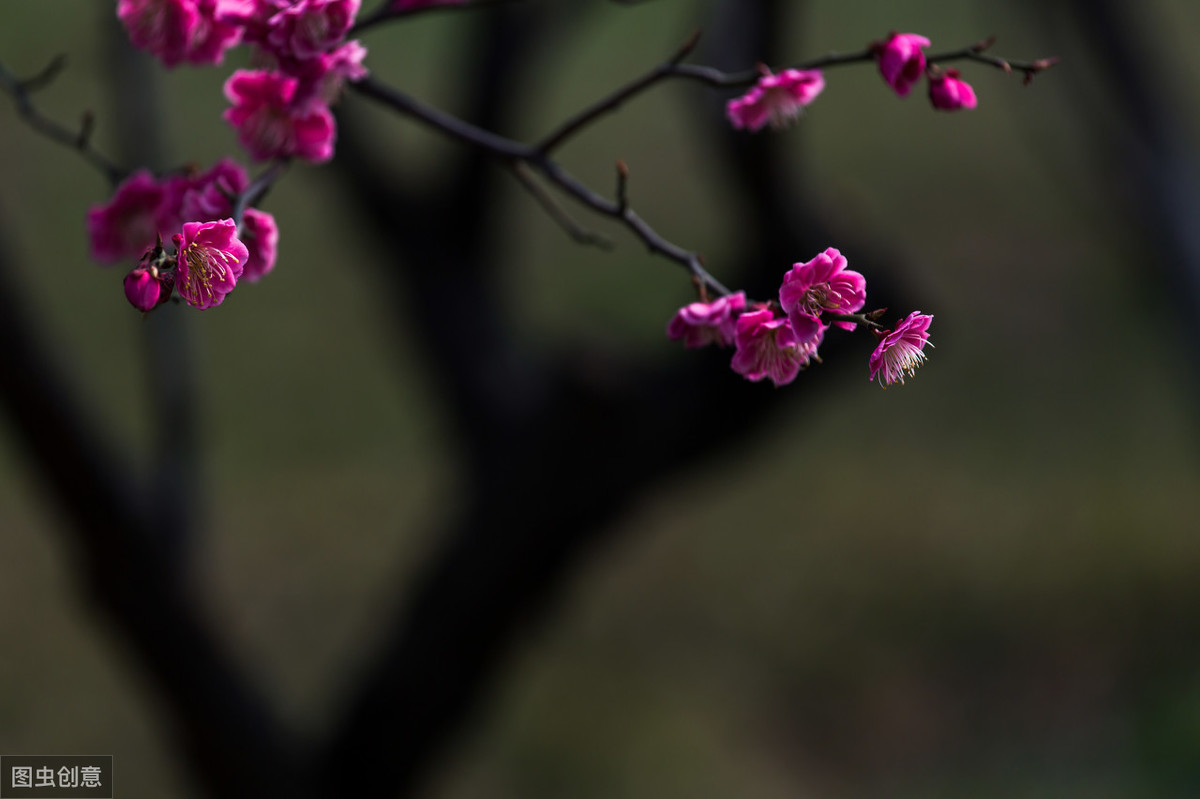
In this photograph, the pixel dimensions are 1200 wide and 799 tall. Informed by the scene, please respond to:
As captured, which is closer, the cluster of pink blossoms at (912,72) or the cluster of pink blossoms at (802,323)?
the cluster of pink blossoms at (802,323)

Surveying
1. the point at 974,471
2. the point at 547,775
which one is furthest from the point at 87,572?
the point at 974,471

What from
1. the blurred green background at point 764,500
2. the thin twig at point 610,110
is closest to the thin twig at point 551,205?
the thin twig at point 610,110

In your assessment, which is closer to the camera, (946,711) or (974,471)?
(946,711)

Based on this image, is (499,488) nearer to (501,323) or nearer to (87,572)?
(501,323)

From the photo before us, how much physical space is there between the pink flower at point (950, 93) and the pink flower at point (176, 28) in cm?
45

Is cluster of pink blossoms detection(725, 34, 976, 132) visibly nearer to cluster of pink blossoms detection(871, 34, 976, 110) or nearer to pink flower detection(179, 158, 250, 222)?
cluster of pink blossoms detection(871, 34, 976, 110)

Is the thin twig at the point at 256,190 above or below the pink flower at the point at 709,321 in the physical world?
above

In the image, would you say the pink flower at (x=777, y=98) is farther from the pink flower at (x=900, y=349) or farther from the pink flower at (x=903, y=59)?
the pink flower at (x=900, y=349)

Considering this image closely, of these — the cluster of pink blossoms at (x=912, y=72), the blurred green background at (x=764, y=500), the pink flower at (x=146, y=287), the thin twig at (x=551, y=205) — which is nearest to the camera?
the pink flower at (x=146, y=287)

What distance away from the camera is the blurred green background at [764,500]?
384 cm

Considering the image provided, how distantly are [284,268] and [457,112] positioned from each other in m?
3.89

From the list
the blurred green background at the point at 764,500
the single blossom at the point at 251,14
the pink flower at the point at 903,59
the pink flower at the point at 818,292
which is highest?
the pink flower at the point at 903,59

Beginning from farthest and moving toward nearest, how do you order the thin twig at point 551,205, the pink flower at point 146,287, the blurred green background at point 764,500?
1. the blurred green background at point 764,500
2. the thin twig at point 551,205
3. the pink flower at point 146,287

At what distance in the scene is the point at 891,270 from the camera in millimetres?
1764
